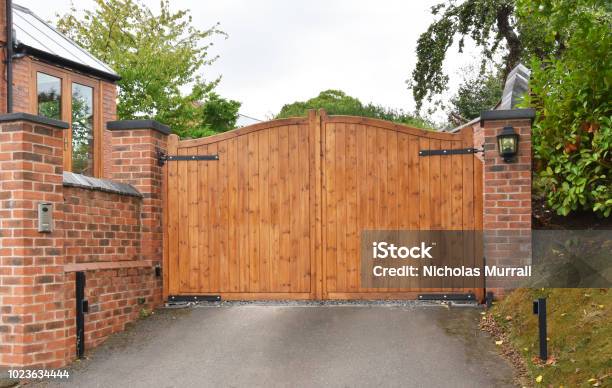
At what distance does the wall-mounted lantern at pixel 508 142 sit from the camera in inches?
232

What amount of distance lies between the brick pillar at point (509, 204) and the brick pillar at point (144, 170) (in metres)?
3.43

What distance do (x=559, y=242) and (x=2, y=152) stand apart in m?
5.17

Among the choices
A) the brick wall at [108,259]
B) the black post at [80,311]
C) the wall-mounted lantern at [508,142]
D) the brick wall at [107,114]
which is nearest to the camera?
the black post at [80,311]

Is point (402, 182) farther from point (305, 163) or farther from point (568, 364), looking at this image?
point (568, 364)

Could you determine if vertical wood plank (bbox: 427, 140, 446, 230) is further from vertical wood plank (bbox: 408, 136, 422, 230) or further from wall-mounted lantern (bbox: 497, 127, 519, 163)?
wall-mounted lantern (bbox: 497, 127, 519, 163)

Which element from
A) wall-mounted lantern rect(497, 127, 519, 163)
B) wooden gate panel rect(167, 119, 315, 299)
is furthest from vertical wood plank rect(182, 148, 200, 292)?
wall-mounted lantern rect(497, 127, 519, 163)

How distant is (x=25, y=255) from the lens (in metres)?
4.79

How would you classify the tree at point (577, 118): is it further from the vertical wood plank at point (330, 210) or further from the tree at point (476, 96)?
A: the tree at point (476, 96)

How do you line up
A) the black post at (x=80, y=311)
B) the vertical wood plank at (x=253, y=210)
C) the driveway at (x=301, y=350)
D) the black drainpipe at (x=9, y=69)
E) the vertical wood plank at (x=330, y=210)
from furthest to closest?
1. the black drainpipe at (x=9, y=69)
2. the vertical wood plank at (x=253, y=210)
3. the vertical wood plank at (x=330, y=210)
4. the black post at (x=80, y=311)
5. the driveway at (x=301, y=350)

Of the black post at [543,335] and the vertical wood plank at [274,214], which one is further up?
the vertical wood plank at [274,214]

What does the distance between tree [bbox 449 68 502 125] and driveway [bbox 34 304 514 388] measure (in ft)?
44.4

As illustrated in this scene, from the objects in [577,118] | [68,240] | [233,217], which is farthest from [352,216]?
[68,240]

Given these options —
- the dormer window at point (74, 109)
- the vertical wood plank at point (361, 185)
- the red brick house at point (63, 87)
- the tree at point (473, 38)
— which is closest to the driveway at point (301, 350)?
the vertical wood plank at point (361, 185)

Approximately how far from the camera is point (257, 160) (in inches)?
253
